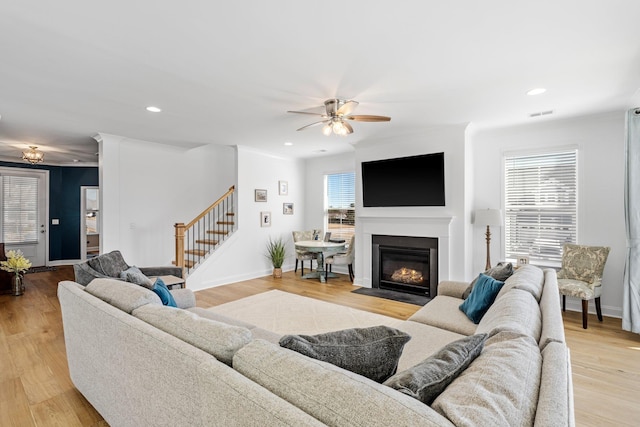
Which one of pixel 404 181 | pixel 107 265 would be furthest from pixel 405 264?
pixel 107 265

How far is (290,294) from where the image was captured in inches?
194

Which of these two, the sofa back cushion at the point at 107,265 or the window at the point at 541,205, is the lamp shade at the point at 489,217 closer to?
the window at the point at 541,205

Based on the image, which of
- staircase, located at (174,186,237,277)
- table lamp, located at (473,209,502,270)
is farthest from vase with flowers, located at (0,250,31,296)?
table lamp, located at (473,209,502,270)

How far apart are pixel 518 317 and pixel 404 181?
3661mm

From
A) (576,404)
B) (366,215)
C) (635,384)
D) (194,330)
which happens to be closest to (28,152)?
(366,215)

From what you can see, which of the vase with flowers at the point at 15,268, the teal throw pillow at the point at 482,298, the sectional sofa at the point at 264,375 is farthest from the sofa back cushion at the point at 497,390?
the vase with flowers at the point at 15,268

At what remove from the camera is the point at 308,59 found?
251 cm

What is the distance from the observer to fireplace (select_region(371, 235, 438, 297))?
4836 mm

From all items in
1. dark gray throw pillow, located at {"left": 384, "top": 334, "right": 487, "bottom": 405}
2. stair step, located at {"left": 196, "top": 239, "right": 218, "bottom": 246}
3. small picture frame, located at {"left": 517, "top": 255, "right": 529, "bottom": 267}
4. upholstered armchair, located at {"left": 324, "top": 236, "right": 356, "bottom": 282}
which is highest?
dark gray throw pillow, located at {"left": 384, "top": 334, "right": 487, "bottom": 405}

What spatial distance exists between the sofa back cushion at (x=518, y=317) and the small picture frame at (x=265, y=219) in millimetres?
5008

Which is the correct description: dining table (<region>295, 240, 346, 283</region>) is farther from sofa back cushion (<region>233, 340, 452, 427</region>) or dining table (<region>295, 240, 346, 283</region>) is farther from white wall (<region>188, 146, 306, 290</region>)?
sofa back cushion (<region>233, 340, 452, 427</region>)

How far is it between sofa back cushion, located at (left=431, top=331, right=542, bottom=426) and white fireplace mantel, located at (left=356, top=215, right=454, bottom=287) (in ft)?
11.9

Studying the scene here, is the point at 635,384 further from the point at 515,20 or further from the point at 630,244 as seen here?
the point at 515,20

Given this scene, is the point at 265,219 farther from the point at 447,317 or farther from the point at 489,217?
the point at 447,317
